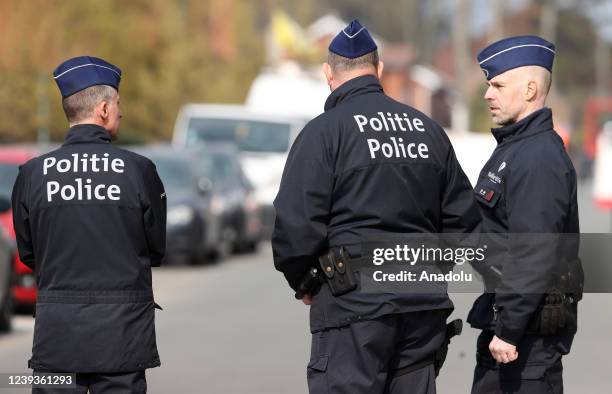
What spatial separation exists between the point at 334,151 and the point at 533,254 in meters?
0.84

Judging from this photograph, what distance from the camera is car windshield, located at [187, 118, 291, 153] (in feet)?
92.0

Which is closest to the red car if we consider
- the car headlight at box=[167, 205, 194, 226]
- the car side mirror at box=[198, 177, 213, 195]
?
the car headlight at box=[167, 205, 194, 226]

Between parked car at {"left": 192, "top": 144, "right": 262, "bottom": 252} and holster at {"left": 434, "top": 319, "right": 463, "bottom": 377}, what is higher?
parked car at {"left": 192, "top": 144, "right": 262, "bottom": 252}

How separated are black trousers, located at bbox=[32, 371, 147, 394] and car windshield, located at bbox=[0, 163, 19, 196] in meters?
9.74

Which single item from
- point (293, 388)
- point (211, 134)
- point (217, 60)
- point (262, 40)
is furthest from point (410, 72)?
point (293, 388)

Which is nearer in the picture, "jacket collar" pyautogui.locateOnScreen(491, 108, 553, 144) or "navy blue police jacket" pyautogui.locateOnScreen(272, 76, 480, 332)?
"navy blue police jacket" pyautogui.locateOnScreen(272, 76, 480, 332)

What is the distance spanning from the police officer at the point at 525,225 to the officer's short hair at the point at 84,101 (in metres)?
1.50

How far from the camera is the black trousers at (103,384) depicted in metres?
5.71

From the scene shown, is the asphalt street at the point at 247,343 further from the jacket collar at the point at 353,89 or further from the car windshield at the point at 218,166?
the car windshield at the point at 218,166

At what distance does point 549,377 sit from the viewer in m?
5.81

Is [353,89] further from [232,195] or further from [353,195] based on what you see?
[232,195]

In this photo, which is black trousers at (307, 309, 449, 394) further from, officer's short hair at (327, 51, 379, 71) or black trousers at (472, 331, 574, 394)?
officer's short hair at (327, 51, 379, 71)

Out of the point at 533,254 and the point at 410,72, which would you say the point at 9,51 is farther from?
the point at 410,72

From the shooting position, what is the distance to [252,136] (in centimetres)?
2856
